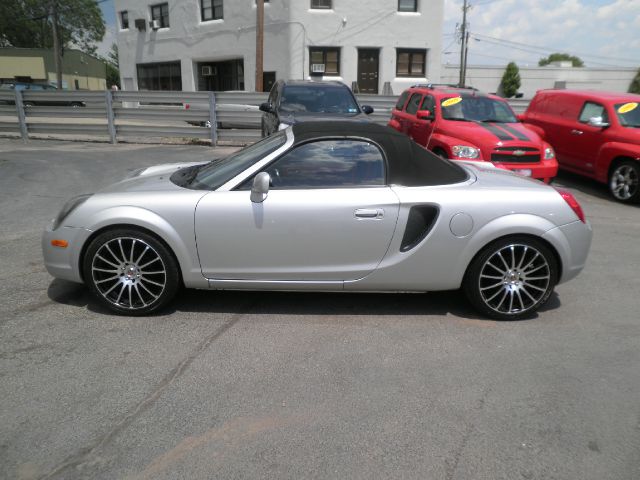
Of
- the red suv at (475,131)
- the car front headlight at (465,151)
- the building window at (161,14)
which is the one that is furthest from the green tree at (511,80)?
the car front headlight at (465,151)

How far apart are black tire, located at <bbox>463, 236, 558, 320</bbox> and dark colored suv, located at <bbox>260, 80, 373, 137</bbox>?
566cm

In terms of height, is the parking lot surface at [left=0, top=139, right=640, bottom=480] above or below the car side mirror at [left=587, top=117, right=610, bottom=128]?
below

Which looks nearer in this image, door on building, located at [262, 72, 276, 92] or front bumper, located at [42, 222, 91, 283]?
front bumper, located at [42, 222, 91, 283]

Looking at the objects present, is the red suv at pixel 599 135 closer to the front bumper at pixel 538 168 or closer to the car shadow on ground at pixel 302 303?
the front bumper at pixel 538 168

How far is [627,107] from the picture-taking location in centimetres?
887

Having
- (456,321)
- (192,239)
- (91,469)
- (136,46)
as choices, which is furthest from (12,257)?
(136,46)

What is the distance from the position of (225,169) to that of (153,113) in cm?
1098

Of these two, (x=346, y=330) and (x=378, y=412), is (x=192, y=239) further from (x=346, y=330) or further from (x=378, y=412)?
(x=378, y=412)

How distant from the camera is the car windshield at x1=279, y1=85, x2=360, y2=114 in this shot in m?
9.66

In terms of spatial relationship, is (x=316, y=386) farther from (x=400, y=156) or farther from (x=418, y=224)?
(x=400, y=156)

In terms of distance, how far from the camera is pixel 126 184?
170 inches

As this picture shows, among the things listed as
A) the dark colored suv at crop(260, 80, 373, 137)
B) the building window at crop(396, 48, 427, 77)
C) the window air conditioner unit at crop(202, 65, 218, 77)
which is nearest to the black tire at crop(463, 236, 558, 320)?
the dark colored suv at crop(260, 80, 373, 137)

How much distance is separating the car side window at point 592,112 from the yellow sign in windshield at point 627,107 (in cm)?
24

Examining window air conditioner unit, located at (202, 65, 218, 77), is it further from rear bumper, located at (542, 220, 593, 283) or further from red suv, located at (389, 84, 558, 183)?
rear bumper, located at (542, 220, 593, 283)
